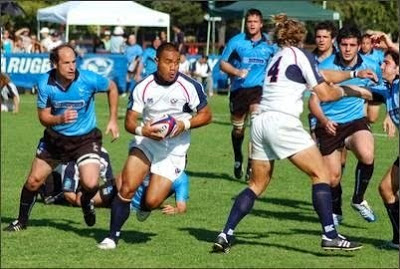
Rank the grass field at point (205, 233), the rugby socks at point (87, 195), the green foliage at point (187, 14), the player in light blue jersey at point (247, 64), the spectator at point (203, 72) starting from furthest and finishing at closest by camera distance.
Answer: the green foliage at point (187, 14) < the spectator at point (203, 72) < the player in light blue jersey at point (247, 64) < the rugby socks at point (87, 195) < the grass field at point (205, 233)

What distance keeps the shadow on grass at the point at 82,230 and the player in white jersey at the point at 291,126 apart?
1077mm

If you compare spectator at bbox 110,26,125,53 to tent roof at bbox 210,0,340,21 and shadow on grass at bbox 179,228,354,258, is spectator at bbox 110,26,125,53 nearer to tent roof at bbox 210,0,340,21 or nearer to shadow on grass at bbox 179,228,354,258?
tent roof at bbox 210,0,340,21

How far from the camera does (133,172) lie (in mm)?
8750

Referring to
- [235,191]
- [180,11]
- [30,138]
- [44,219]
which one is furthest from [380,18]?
[44,219]

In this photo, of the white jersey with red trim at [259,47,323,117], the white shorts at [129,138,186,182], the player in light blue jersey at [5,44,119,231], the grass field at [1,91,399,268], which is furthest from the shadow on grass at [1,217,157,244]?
the white jersey with red trim at [259,47,323,117]

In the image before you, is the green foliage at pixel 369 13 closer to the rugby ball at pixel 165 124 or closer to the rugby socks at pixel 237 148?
the rugby socks at pixel 237 148

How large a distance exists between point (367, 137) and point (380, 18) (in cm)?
2518

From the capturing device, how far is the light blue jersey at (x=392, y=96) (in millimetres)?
8727

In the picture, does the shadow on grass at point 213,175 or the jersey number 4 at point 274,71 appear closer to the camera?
the jersey number 4 at point 274,71

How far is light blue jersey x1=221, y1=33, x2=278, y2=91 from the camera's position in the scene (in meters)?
13.8

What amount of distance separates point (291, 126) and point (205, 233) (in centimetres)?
179

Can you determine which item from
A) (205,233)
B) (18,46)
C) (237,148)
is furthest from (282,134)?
(18,46)

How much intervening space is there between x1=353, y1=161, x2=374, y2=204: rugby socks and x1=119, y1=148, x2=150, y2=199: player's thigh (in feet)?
8.33

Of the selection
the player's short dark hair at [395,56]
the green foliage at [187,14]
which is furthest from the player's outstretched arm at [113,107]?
the green foliage at [187,14]
